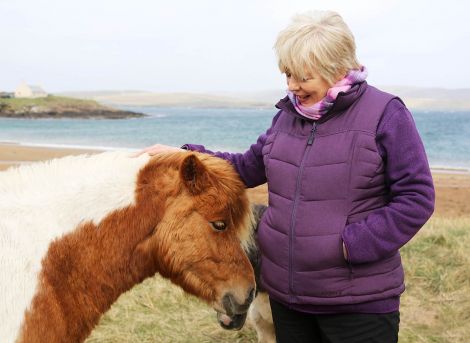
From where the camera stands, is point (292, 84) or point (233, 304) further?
point (233, 304)

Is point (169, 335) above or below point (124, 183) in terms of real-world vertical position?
below

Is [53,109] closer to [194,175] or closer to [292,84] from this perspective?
[194,175]

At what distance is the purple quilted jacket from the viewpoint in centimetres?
224

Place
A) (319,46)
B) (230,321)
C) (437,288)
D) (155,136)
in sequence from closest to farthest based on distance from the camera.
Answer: (319,46) → (230,321) → (437,288) → (155,136)

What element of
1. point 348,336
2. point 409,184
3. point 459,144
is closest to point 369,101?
point 409,184

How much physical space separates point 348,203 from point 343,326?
63 cm

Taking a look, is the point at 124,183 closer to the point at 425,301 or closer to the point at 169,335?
the point at 169,335

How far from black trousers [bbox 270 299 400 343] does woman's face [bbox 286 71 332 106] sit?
108cm

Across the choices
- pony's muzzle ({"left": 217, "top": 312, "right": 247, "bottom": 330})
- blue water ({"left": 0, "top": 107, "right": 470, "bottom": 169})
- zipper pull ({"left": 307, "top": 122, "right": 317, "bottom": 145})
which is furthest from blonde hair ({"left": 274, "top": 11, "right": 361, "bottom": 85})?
blue water ({"left": 0, "top": 107, "right": 470, "bottom": 169})

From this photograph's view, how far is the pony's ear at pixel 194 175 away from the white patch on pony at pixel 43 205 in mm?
249

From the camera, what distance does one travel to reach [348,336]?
8.05 ft

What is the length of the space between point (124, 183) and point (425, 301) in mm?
4081

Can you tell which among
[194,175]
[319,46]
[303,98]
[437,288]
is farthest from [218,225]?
[437,288]

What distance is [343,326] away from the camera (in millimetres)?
2453
